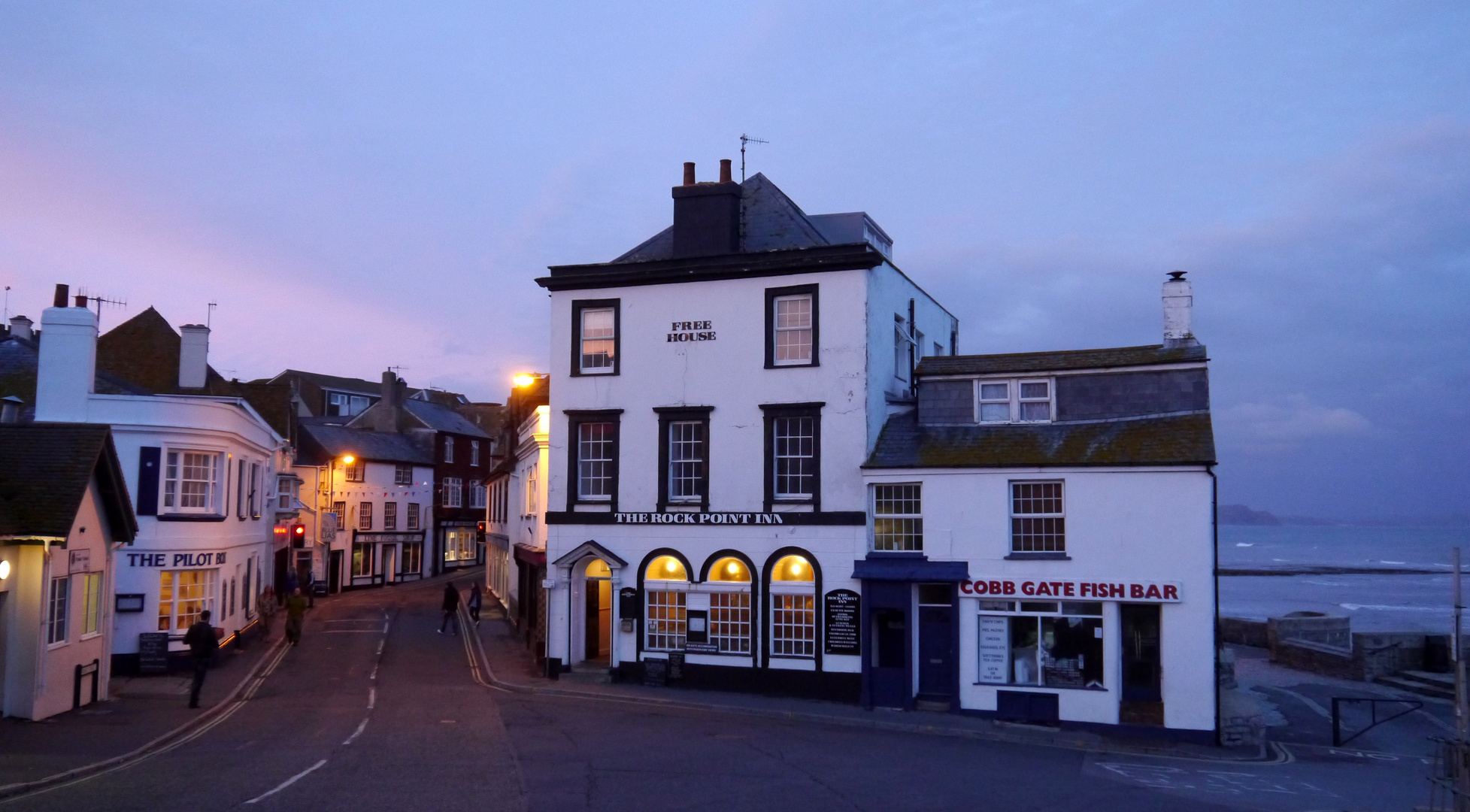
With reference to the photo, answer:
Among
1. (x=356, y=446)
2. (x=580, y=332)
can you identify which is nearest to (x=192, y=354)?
(x=580, y=332)

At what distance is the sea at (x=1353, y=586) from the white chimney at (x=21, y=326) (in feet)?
167

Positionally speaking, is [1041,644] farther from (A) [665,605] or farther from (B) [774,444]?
(A) [665,605]

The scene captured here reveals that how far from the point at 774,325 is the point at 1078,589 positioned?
9.29m

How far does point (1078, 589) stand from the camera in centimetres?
2420

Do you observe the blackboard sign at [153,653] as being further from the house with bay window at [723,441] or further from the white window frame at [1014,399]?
the white window frame at [1014,399]

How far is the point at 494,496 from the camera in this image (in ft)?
188

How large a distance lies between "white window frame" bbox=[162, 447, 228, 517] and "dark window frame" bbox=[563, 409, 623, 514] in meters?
10.0

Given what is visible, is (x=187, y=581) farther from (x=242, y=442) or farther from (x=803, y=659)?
(x=803, y=659)

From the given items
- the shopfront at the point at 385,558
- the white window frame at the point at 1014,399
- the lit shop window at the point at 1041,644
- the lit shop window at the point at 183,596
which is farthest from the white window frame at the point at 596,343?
the shopfront at the point at 385,558

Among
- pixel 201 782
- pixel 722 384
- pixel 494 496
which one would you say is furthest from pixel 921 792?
pixel 494 496

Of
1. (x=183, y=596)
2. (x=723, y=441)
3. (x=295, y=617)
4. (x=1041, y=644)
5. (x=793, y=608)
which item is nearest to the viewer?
(x=1041, y=644)

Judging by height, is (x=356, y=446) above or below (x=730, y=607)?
above

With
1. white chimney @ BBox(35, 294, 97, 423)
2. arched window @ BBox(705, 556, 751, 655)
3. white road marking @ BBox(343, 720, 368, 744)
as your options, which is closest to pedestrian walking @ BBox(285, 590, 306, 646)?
white chimney @ BBox(35, 294, 97, 423)

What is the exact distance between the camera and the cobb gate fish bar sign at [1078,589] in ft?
77.0
